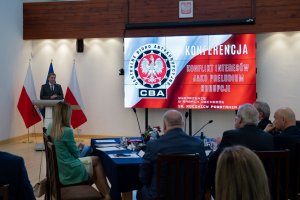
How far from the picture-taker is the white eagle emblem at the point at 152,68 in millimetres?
8445

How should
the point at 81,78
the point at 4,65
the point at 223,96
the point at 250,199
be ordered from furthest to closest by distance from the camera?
the point at 81,78, the point at 4,65, the point at 223,96, the point at 250,199

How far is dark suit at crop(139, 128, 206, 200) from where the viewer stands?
9.34ft

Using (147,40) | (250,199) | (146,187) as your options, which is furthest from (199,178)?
(147,40)

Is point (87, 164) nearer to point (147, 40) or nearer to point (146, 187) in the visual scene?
point (146, 187)

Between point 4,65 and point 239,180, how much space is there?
8.31 m

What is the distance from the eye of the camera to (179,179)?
2.74 meters

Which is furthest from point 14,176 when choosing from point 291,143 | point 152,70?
point 152,70

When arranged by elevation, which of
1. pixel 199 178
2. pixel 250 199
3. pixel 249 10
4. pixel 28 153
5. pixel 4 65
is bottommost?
pixel 28 153

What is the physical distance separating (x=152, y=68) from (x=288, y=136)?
5.34m

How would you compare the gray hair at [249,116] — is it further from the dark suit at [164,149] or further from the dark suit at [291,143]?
the dark suit at [164,149]

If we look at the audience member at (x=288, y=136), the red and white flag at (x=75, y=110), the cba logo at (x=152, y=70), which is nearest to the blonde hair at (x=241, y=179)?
the audience member at (x=288, y=136)

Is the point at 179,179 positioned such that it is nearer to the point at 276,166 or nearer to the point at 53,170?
the point at 276,166

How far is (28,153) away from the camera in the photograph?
763cm

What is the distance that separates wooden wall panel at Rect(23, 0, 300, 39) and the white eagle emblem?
0.63 meters
